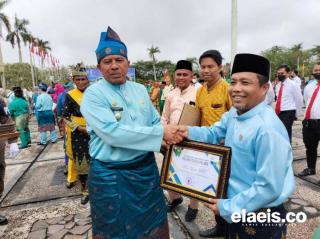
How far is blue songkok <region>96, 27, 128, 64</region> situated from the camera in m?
2.18

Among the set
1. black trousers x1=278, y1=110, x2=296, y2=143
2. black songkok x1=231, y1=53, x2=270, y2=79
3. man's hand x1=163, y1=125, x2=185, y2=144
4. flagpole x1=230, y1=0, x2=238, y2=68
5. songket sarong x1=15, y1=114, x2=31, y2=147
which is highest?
flagpole x1=230, y1=0, x2=238, y2=68

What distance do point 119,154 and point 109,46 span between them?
0.86 meters

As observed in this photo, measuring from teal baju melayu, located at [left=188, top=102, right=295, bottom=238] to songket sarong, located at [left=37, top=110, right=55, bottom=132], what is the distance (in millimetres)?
8189

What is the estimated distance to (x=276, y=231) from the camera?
5.66ft

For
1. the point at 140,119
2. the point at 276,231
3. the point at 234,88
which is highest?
the point at 234,88

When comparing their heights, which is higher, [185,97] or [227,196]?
[185,97]

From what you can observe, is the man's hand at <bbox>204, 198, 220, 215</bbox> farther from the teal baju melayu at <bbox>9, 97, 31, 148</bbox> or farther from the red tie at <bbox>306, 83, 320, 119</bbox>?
the teal baju melayu at <bbox>9, 97, 31, 148</bbox>

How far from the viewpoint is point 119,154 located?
6.90 feet

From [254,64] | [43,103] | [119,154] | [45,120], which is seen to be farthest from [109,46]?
[45,120]

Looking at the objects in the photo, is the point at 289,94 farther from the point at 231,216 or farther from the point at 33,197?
the point at 33,197

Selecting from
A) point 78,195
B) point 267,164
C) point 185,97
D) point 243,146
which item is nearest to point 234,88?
point 243,146

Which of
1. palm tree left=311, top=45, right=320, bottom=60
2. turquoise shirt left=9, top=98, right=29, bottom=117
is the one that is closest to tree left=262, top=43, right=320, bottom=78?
palm tree left=311, top=45, right=320, bottom=60

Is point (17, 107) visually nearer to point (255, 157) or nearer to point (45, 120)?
point (45, 120)

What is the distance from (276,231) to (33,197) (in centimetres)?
426
